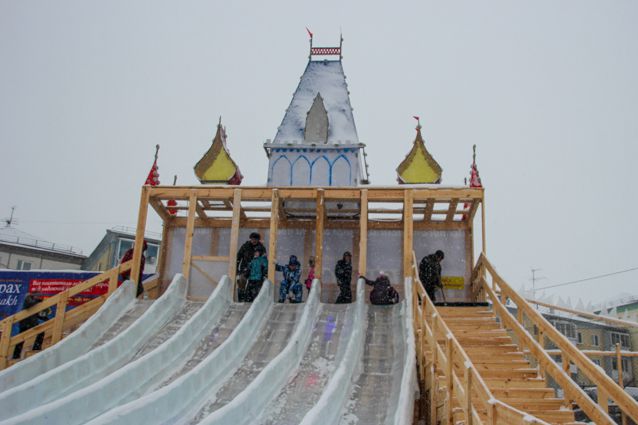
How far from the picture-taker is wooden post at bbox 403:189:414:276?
1270cm

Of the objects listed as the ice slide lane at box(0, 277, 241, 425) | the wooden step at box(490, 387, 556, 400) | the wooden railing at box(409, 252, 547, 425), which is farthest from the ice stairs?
the ice slide lane at box(0, 277, 241, 425)

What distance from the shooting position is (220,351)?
9883 mm

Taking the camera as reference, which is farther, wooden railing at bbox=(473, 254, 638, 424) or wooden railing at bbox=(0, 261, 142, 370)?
wooden railing at bbox=(0, 261, 142, 370)

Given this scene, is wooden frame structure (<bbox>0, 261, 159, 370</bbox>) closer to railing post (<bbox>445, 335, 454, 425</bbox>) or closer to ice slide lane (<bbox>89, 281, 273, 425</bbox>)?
ice slide lane (<bbox>89, 281, 273, 425</bbox>)

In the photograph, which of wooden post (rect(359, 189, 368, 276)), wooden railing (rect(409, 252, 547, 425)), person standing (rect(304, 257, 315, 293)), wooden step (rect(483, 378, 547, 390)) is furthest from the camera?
person standing (rect(304, 257, 315, 293))

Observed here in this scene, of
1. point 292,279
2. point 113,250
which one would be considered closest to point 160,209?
point 292,279

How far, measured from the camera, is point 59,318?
12.0m

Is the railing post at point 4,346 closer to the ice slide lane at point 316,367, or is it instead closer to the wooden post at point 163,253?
the wooden post at point 163,253

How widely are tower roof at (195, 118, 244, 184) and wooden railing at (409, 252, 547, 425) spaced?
7130mm

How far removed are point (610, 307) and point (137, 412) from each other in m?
36.6

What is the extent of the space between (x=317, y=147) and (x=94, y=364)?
8.32m

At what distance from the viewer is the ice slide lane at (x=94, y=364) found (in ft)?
27.4

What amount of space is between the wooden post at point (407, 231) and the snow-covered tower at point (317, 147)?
101 inches

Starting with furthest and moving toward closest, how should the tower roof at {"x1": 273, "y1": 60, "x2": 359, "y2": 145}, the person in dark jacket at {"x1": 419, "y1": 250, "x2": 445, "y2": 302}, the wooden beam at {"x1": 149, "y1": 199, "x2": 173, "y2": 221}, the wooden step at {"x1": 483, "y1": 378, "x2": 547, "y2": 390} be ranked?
1. the tower roof at {"x1": 273, "y1": 60, "x2": 359, "y2": 145}
2. the wooden beam at {"x1": 149, "y1": 199, "x2": 173, "y2": 221}
3. the person in dark jacket at {"x1": 419, "y1": 250, "x2": 445, "y2": 302}
4. the wooden step at {"x1": 483, "y1": 378, "x2": 547, "y2": 390}
